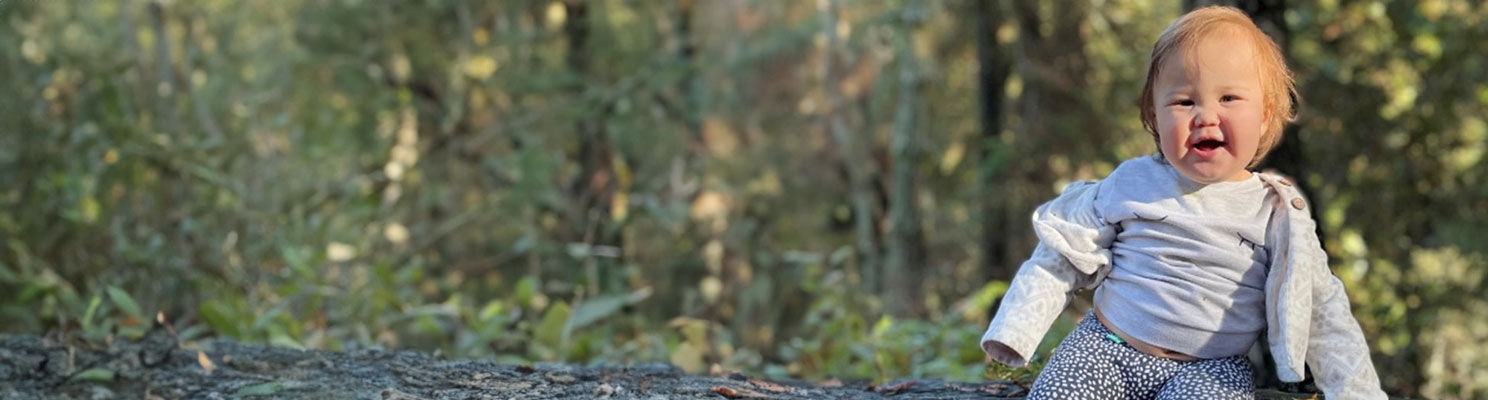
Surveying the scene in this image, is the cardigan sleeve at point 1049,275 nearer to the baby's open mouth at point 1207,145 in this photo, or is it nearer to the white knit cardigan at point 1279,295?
the white knit cardigan at point 1279,295

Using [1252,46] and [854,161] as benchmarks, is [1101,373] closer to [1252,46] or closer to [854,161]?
[1252,46]

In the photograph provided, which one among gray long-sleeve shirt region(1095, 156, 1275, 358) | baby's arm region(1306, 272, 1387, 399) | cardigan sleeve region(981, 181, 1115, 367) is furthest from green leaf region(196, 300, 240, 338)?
baby's arm region(1306, 272, 1387, 399)

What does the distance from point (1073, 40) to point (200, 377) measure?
7112 millimetres

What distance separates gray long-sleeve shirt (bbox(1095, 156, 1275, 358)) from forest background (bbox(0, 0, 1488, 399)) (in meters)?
0.42

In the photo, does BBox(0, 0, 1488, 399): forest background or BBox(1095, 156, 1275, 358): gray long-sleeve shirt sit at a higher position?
BBox(0, 0, 1488, 399): forest background

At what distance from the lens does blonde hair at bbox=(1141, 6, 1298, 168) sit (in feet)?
9.94

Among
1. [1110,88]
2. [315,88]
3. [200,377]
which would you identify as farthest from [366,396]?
[315,88]

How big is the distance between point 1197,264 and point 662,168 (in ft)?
41.5

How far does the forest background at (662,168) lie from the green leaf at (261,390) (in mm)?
1009

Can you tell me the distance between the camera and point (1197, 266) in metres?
3.11

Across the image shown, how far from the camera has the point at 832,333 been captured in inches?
256

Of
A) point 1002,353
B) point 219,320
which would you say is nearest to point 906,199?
point 219,320

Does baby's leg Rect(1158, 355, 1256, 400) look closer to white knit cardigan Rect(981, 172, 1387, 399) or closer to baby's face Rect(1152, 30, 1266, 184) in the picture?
white knit cardigan Rect(981, 172, 1387, 399)

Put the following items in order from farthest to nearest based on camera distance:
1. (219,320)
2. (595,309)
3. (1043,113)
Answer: (1043,113) → (595,309) → (219,320)
